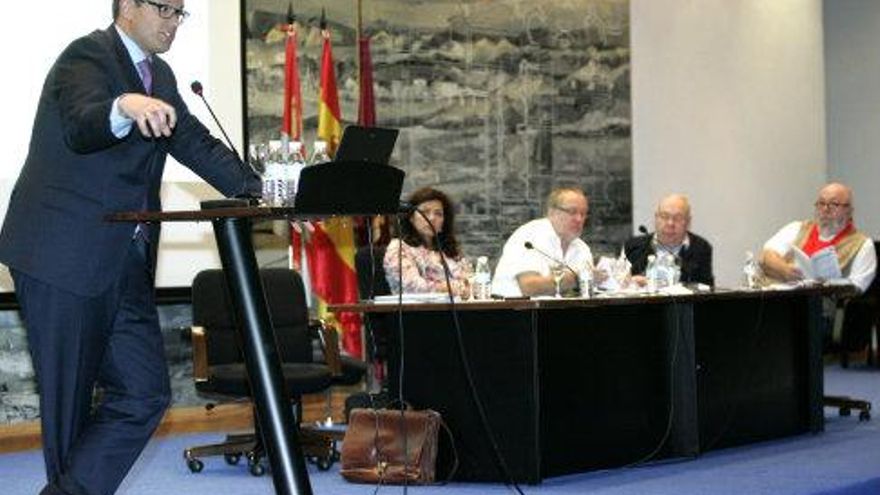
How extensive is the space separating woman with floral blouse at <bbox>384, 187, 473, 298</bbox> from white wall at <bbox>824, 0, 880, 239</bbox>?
20.4ft

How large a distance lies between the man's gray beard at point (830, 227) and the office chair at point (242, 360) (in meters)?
3.17

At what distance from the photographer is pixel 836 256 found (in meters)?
8.02

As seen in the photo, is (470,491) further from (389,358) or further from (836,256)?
(836,256)

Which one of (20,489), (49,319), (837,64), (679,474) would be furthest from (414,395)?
(837,64)

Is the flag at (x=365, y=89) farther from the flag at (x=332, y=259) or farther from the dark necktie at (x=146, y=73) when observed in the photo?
the dark necktie at (x=146, y=73)

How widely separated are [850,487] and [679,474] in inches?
27.6

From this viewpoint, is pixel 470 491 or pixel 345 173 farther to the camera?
pixel 470 491

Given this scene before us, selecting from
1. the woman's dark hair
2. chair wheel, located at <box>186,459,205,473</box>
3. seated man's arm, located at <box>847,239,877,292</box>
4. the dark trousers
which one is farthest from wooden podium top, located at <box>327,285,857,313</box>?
the dark trousers

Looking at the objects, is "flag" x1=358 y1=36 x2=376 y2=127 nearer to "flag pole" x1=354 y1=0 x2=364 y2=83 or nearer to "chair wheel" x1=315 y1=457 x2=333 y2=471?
"flag pole" x1=354 y1=0 x2=364 y2=83

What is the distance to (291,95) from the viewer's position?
25.8 ft

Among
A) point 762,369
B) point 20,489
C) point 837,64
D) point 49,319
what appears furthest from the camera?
point 837,64

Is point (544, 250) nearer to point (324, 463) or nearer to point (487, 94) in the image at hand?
point (324, 463)

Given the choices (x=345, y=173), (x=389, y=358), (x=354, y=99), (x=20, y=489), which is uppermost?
(x=354, y=99)

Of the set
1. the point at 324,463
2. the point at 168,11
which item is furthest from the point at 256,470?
the point at 168,11
